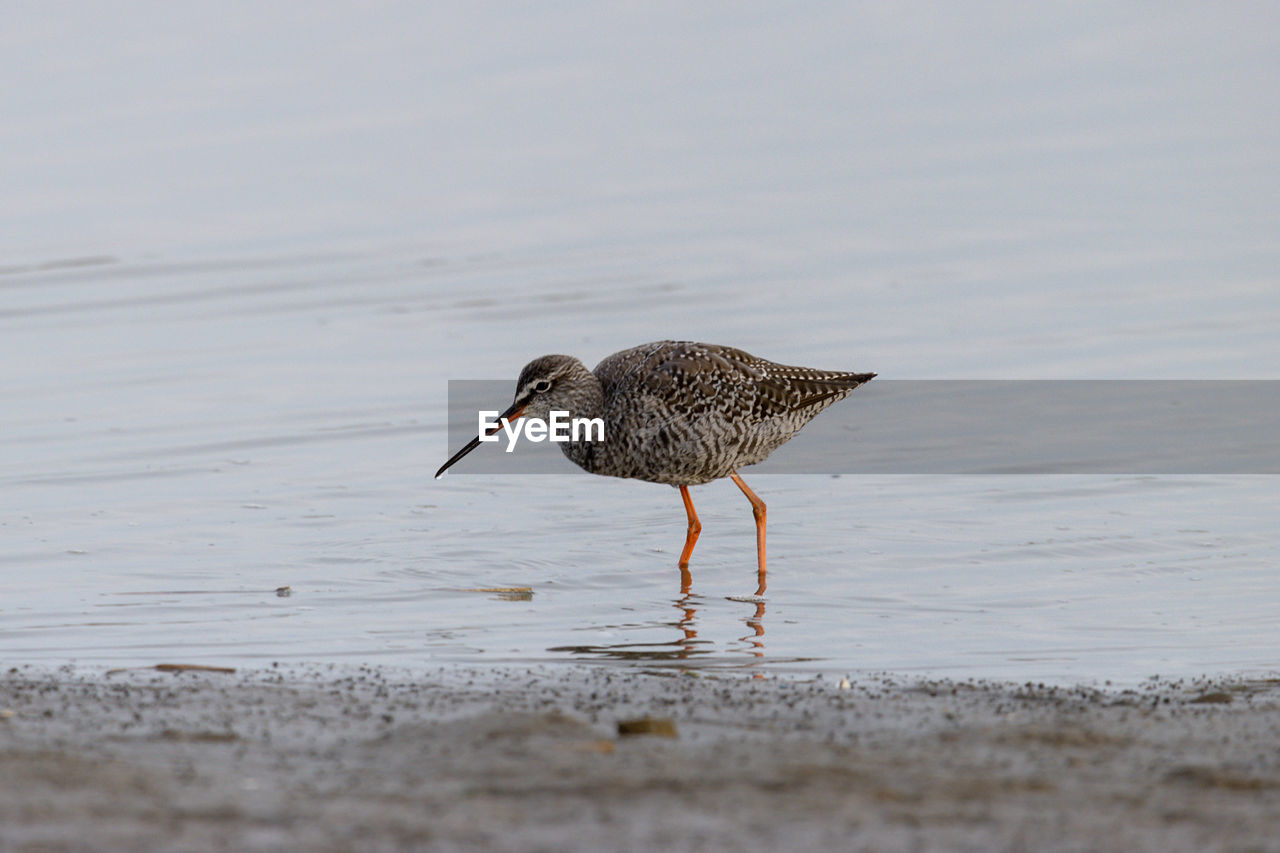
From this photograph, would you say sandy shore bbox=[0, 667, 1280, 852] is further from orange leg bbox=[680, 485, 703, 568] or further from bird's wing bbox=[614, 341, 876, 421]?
bird's wing bbox=[614, 341, 876, 421]

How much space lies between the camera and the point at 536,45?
25.1 meters

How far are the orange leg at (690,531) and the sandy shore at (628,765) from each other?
304 centimetres

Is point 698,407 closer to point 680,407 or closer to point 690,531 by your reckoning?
point 680,407

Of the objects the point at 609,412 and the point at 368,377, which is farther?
the point at 368,377

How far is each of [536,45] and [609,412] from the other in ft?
51.7

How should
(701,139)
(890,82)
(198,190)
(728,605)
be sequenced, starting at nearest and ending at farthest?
(728,605) < (198,190) < (701,139) < (890,82)

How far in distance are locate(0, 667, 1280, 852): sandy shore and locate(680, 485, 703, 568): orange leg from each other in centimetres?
304

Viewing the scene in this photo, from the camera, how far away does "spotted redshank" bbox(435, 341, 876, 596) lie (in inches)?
399

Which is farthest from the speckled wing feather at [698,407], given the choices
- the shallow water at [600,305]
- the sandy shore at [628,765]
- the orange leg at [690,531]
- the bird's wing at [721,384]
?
the sandy shore at [628,765]

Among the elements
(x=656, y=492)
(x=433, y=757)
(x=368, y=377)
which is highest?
(x=368, y=377)

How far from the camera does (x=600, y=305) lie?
15461mm

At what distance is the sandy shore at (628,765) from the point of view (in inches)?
183

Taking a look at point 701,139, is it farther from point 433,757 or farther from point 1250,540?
point 433,757

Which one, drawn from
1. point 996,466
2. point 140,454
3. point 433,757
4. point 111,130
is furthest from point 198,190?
point 433,757
